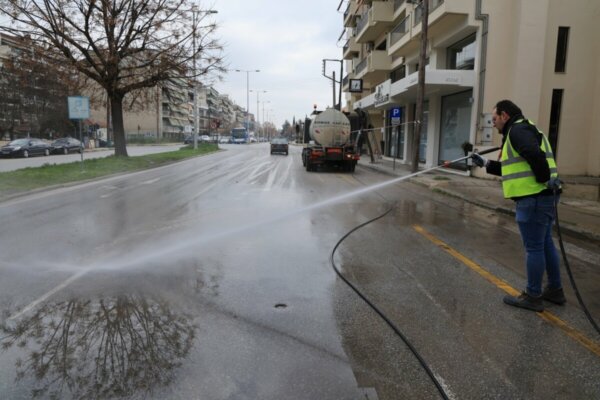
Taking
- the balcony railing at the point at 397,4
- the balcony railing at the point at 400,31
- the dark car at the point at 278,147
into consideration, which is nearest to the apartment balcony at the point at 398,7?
the balcony railing at the point at 397,4

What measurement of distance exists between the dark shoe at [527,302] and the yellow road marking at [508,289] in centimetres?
6

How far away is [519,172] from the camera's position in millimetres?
4637

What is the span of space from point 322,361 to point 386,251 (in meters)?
3.65

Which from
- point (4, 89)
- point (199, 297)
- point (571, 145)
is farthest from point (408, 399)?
point (4, 89)

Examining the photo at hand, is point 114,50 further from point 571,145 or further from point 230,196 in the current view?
point 571,145

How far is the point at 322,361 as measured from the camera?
11.6ft

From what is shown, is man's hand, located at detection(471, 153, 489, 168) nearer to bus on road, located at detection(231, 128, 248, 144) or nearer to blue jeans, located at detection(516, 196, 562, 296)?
blue jeans, located at detection(516, 196, 562, 296)

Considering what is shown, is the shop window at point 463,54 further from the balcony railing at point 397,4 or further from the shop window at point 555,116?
the balcony railing at point 397,4

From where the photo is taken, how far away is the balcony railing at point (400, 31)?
25.7 metres

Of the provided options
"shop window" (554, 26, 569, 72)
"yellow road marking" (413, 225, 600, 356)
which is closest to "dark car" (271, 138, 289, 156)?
"shop window" (554, 26, 569, 72)

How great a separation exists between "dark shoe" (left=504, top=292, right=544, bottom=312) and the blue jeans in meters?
0.05

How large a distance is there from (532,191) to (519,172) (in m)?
0.22

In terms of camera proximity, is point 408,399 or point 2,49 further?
point 2,49

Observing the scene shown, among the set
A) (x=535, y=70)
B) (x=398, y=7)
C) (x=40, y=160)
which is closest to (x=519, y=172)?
(x=535, y=70)
